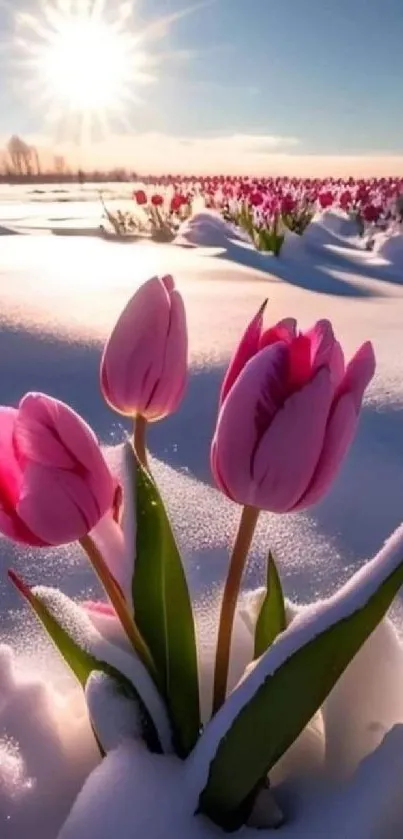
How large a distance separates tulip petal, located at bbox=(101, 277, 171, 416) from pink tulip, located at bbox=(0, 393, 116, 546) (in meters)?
0.09

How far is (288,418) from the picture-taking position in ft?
1.58

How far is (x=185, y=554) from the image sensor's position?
103cm

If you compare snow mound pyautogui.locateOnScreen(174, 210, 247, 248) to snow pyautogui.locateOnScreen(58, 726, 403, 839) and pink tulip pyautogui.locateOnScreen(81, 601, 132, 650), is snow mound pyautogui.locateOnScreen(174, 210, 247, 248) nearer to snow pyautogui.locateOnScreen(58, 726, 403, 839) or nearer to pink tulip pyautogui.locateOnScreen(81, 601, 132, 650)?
pink tulip pyautogui.locateOnScreen(81, 601, 132, 650)

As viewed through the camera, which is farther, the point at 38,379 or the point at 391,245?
the point at 391,245

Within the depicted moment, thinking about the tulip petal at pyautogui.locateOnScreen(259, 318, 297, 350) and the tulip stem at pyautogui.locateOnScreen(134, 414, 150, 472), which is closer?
the tulip petal at pyautogui.locateOnScreen(259, 318, 297, 350)

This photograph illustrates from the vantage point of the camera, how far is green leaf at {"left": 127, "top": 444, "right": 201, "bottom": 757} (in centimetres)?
58

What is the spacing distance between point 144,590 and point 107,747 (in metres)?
0.10

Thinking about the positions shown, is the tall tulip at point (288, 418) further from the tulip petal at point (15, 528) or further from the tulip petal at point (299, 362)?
the tulip petal at point (15, 528)

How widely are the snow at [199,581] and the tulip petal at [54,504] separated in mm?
86

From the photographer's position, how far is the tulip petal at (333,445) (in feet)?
1.64

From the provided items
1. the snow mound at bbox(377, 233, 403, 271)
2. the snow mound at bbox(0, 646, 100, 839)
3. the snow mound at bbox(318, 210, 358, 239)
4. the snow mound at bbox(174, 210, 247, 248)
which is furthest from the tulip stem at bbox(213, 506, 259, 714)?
the snow mound at bbox(318, 210, 358, 239)

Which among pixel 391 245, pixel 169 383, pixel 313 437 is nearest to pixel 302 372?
pixel 313 437

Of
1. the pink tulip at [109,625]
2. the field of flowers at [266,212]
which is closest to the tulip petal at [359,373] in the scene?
the pink tulip at [109,625]

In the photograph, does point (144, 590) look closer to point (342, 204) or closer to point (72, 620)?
→ point (72, 620)
